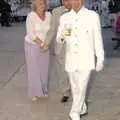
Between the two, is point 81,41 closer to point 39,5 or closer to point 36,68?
point 39,5

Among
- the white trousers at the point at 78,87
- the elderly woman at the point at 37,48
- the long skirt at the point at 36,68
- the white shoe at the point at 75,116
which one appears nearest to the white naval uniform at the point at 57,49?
the elderly woman at the point at 37,48

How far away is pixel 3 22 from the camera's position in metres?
24.4

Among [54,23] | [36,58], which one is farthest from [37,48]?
[54,23]

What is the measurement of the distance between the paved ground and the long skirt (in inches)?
8.3

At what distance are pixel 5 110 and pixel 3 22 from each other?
17.2m

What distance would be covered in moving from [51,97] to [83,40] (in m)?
2.32

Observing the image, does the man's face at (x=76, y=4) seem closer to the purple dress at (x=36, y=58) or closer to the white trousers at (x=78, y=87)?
the white trousers at (x=78, y=87)

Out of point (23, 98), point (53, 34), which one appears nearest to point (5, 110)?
point (23, 98)

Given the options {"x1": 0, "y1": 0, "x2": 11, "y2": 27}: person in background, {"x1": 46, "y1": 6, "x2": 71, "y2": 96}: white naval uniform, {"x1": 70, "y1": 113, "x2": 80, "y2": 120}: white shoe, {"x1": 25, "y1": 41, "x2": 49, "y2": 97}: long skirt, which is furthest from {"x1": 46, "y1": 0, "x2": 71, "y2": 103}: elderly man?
{"x1": 0, "y1": 0, "x2": 11, "y2": 27}: person in background

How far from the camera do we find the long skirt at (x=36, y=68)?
7770mm

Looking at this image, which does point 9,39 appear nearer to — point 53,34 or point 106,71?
point 106,71

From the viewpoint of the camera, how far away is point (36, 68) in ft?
25.9

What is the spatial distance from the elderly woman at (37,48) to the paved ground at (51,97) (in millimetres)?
268

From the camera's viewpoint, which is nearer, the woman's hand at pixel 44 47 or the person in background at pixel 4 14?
the woman's hand at pixel 44 47
